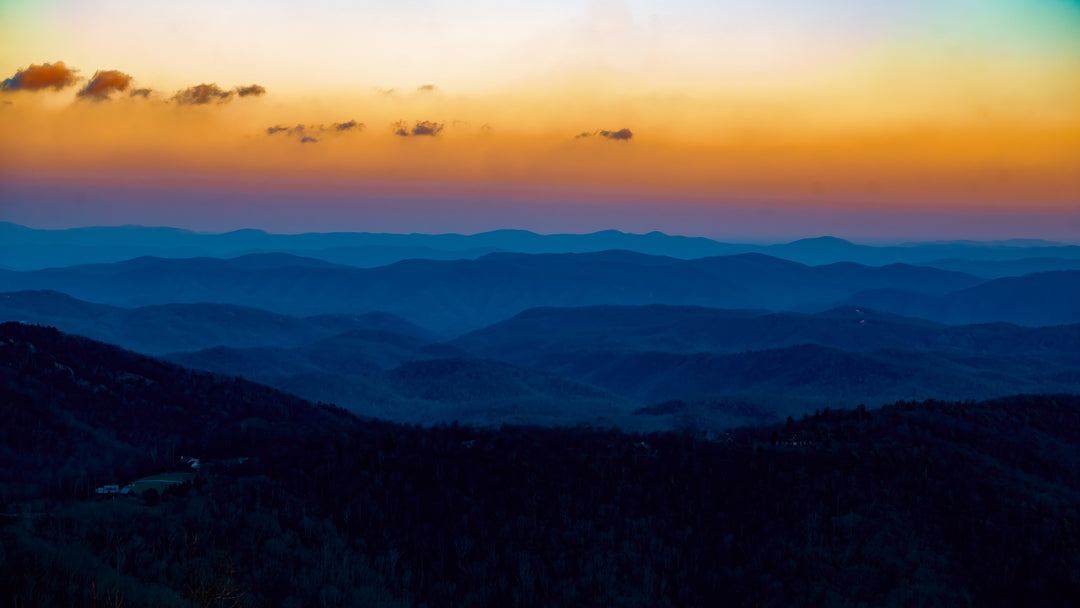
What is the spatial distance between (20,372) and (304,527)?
5950 cm

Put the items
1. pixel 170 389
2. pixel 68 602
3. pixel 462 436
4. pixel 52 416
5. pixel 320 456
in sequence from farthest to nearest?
pixel 170 389 < pixel 52 416 < pixel 462 436 < pixel 320 456 < pixel 68 602

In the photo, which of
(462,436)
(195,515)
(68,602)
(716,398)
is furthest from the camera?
(716,398)

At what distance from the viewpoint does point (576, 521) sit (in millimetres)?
63656

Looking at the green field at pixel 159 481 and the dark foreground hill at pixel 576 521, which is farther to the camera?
the green field at pixel 159 481

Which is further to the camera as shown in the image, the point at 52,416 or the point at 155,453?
the point at 52,416

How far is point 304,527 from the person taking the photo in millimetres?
59812

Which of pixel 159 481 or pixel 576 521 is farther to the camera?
pixel 159 481

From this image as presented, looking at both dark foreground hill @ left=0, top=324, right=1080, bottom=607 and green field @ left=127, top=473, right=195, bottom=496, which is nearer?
dark foreground hill @ left=0, top=324, right=1080, bottom=607

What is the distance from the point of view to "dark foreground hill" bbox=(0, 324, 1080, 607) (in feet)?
171

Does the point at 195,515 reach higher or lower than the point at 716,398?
higher

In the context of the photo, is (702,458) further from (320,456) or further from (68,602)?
(68,602)

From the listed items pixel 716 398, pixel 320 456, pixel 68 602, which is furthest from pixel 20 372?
pixel 716 398

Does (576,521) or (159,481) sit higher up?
(159,481)

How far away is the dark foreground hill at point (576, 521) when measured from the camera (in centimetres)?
5216
